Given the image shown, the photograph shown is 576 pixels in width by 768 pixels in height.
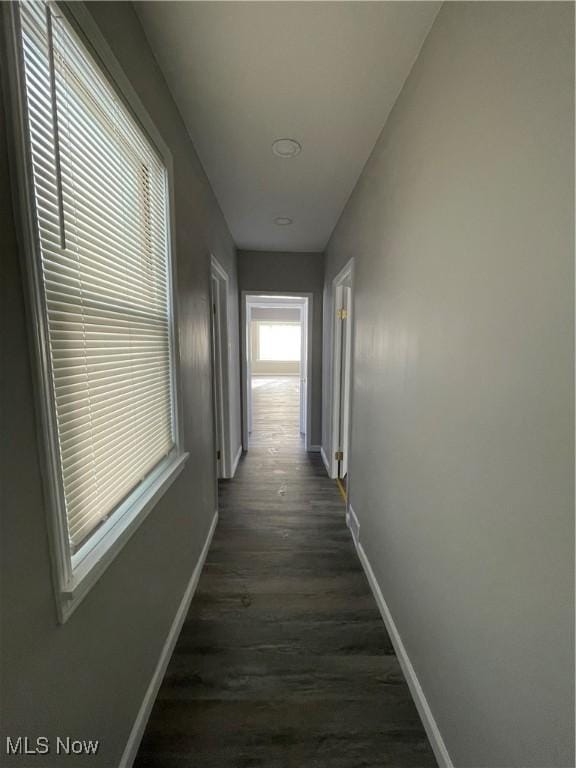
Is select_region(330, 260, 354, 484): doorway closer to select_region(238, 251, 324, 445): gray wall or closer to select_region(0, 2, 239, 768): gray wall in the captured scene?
select_region(238, 251, 324, 445): gray wall

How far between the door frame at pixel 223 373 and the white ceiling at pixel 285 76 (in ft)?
3.40

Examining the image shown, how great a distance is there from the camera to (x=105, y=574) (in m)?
0.93

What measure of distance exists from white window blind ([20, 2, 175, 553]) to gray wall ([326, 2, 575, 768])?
1.08 m

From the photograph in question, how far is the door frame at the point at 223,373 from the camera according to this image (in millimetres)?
3016

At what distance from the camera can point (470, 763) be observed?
0.94 metres

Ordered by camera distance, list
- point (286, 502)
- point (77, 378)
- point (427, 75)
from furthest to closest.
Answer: point (286, 502) → point (427, 75) → point (77, 378)

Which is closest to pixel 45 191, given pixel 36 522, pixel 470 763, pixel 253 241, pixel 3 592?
pixel 36 522

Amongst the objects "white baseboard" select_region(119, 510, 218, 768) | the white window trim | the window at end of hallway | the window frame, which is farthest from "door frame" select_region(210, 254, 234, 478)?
the window at end of hallway

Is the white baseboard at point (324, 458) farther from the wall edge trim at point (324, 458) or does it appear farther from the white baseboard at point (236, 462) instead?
the white baseboard at point (236, 462)

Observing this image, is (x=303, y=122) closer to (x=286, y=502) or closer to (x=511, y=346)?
(x=511, y=346)

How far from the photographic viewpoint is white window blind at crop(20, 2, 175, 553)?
2.36ft

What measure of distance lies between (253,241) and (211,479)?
2.63 meters

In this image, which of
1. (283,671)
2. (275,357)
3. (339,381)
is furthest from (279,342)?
(283,671)

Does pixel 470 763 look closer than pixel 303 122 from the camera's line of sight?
Yes
